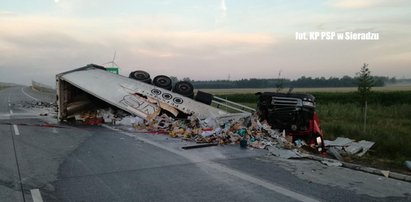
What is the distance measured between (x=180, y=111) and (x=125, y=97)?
2296 mm

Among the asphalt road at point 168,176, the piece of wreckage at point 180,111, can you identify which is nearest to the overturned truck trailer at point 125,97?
the piece of wreckage at point 180,111

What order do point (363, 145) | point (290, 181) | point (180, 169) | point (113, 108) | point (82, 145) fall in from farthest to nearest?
point (113, 108)
point (363, 145)
point (82, 145)
point (180, 169)
point (290, 181)

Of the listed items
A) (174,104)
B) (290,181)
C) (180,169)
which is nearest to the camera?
(290,181)

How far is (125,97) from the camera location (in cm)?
1603

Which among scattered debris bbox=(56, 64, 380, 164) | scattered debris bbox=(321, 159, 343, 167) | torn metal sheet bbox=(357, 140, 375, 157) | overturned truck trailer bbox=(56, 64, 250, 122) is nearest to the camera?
scattered debris bbox=(321, 159, 343, 167)

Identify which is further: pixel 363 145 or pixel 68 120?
pixel 68 120

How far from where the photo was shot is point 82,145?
33.5ft

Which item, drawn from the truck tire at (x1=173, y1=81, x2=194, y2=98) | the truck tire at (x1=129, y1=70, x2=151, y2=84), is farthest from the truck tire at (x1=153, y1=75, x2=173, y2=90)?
the truck tire at (x1=129, y1=70, x2=151, y2=84)

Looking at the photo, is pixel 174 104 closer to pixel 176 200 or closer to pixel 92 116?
pixel 92 116

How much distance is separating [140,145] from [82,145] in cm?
148

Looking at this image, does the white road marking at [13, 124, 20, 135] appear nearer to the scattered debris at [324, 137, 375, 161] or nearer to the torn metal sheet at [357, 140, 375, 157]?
the scattered debris at [324, 137, 375, 161]

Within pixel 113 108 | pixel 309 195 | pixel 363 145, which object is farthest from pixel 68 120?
pixel 309 195

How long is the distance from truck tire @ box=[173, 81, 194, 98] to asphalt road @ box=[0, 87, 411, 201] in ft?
26.5

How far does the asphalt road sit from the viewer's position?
5.66 meters
